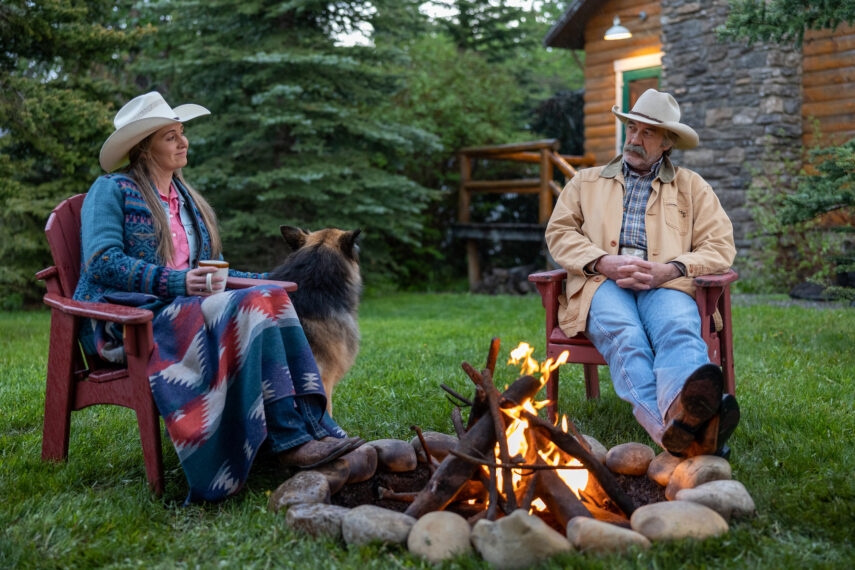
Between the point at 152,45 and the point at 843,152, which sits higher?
the point at 152,45

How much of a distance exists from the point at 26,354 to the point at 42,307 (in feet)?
14.9

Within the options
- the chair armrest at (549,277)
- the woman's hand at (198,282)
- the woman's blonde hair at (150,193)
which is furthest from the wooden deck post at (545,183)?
the woman's hand at (198,282)

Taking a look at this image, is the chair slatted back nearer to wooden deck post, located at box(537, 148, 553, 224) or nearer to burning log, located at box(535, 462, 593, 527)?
burning log, located at box(535, 462, 593, 527)

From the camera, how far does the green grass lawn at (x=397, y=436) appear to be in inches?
87.8

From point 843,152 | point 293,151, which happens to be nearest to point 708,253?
point 843,152

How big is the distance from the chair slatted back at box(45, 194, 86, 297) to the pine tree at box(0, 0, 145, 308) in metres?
3.54

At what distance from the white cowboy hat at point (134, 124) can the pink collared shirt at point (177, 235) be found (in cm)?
25

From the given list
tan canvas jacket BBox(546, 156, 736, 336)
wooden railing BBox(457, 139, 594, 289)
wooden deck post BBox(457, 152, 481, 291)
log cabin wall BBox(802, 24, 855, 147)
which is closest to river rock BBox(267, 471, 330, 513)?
tan canvas jacket BBox(546, 156, 736, 336)

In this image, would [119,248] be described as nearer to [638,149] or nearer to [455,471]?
[455,471]

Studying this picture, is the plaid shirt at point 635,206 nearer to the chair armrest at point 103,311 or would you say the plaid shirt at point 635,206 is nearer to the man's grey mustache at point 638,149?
the man's grey mustache at point 638,149

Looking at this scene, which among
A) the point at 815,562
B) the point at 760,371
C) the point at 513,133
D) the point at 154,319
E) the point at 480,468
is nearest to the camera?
the point at 815,562

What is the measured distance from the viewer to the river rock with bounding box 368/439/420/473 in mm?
2930

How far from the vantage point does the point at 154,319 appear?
2.83 meters

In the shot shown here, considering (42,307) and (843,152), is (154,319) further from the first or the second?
(42,307)
